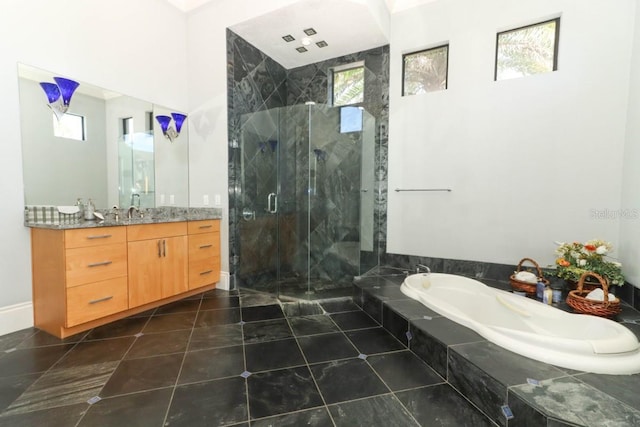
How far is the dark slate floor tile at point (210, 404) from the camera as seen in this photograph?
1.25 m

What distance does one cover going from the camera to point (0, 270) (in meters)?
1.98

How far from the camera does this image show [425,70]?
3219 mm

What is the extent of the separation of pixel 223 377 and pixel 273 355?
34cm

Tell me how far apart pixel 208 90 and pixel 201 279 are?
2.15 m

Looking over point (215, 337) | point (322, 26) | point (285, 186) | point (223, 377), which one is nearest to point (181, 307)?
point (215, 337)

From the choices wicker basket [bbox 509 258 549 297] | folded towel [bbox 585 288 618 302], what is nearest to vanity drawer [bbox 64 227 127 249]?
wicker basket [bbox 509 258 549 297]

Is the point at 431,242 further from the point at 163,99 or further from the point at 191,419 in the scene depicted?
the point at 163,99

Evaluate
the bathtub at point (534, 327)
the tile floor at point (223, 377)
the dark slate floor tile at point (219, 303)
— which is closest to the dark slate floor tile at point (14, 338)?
the tile floor at point (223, 377)

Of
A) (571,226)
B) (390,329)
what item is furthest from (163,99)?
(571,226)

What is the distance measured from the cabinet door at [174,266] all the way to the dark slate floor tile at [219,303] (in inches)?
10.2

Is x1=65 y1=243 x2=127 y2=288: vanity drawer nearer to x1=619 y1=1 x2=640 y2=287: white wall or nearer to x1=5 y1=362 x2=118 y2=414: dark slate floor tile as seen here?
x1=5 y1=362 x2=118 y2=414: dark slate floor tile

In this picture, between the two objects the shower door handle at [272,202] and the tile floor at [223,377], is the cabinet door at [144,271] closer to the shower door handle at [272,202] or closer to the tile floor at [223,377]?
the tile floor at [223,377]

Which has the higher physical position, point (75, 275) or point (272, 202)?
point (272, 202)

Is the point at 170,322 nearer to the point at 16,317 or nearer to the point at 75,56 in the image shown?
the point at 16,317
